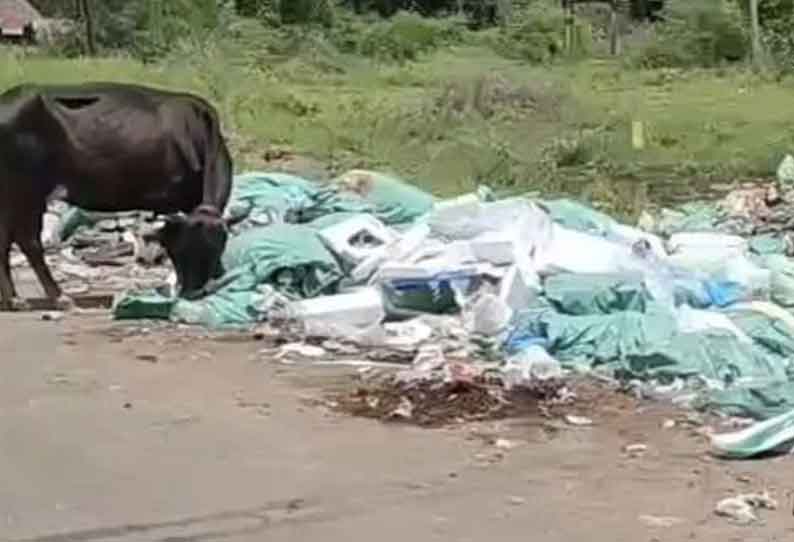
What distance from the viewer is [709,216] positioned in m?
16.6

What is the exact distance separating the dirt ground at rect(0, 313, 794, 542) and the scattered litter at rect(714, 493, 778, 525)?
5cm

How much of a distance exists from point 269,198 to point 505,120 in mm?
14174

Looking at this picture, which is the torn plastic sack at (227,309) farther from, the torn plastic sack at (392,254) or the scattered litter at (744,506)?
the scattered litter at (744,506)

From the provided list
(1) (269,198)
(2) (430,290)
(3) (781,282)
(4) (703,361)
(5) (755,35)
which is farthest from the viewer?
(5) (755,35)

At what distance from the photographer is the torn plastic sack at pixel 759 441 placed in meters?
7.56

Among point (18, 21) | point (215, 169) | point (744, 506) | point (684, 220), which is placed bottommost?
point (18, 21)

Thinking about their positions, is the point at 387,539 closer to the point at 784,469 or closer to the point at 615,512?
the point at 615,512

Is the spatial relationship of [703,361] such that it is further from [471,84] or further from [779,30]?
[779,30]

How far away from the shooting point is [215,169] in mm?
13367

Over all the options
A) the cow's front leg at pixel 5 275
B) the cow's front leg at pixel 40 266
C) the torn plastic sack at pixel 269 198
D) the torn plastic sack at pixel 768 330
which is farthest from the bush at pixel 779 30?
the torn plastic sack at pixel 768 330

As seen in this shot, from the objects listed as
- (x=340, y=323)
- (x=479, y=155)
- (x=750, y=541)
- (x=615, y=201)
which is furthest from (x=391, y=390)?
(x=479, y=155)

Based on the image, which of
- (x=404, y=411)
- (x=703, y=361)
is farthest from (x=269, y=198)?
(x=404, y=411)

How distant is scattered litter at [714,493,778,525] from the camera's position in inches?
262

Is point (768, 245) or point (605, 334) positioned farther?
point (768, 245)
